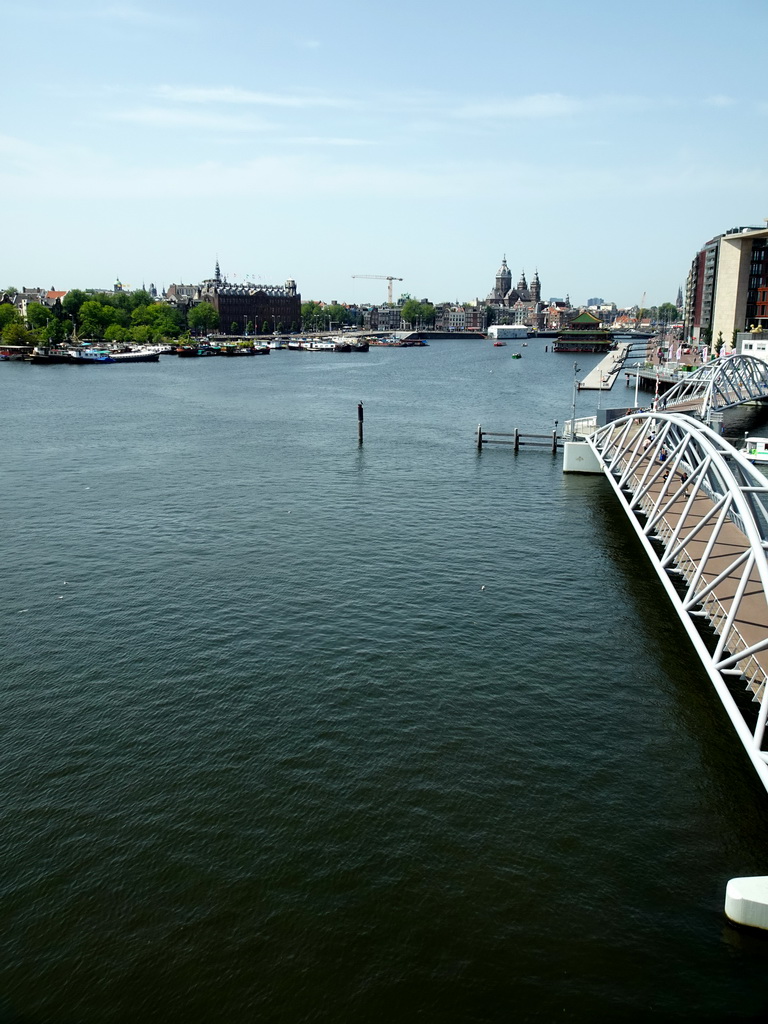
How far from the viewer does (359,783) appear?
70.0 feet

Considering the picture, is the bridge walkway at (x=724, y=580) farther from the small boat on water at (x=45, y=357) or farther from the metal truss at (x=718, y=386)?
the small boat on water at (x=45, y=357)

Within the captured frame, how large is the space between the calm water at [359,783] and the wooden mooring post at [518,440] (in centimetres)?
2505

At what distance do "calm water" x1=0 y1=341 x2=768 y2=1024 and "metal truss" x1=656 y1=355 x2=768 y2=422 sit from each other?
3661 cm

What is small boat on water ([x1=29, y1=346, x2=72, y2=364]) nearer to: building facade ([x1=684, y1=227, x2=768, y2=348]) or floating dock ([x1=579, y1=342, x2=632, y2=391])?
floating dock ([x1=579, y1=342, x2=632, y2=391])

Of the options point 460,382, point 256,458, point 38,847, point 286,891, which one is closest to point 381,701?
point 286,891

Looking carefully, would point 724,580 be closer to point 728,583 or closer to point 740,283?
point 728,583

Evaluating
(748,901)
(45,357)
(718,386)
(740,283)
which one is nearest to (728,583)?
(748,901)

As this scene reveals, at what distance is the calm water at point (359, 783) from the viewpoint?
15.6 metres

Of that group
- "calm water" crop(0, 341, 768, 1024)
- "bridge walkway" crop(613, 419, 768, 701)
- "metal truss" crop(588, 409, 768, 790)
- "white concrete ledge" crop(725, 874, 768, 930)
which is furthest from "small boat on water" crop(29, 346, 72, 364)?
"white concrete ledge" crop(725, 874, 768, 930)

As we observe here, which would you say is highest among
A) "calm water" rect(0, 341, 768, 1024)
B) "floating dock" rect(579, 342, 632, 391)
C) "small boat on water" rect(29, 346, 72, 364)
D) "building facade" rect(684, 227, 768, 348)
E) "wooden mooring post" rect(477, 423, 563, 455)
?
"building facade" rect(684, 227, 768, 348)

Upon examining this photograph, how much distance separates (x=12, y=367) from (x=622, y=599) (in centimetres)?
18334

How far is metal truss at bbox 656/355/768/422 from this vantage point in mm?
75438

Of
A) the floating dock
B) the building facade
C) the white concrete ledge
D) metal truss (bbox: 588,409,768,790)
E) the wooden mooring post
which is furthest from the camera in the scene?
the building facade

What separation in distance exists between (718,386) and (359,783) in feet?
245
